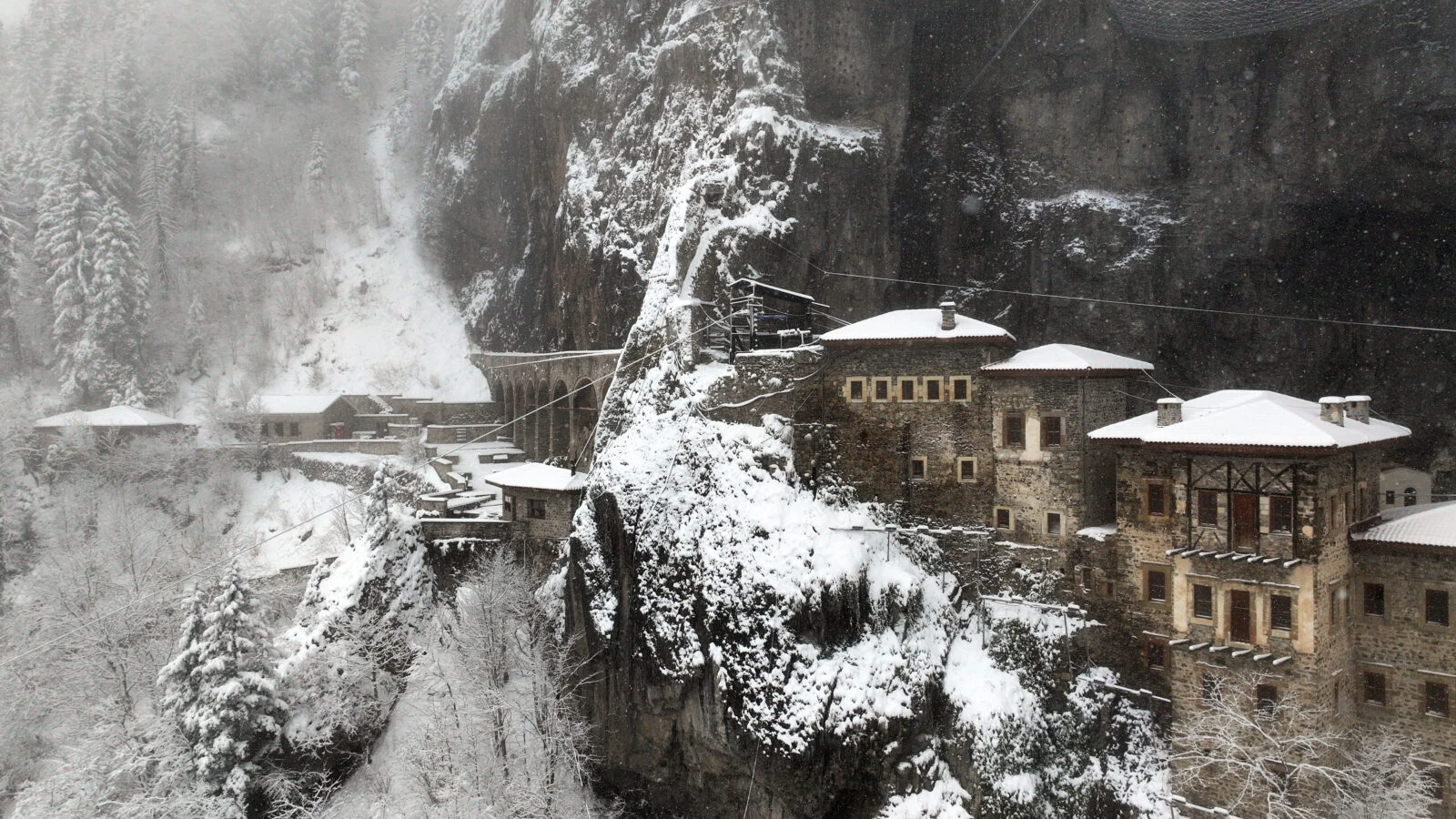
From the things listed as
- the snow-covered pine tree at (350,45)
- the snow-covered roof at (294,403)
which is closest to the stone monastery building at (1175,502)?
the snow-covered roof at (294,403)

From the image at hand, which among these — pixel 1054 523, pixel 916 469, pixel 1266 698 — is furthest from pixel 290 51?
pixel 1266 698

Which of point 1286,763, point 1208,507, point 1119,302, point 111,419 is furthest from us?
point 111,419

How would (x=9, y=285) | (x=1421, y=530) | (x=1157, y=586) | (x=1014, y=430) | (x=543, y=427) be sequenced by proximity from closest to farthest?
(x=1421, y=530) < (x=1157, y=586) < (x=1014, y=430) < (x=543, y=427) < (x=9, y=285)

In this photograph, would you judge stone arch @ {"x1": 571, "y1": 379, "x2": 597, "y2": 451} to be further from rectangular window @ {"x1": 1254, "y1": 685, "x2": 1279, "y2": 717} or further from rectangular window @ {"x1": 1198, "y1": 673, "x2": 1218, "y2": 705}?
rectangular window @ {"x1": 1254, "y1": 685, "x2": 1279, "y2": 717}

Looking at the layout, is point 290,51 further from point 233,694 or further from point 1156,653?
point 1156,653

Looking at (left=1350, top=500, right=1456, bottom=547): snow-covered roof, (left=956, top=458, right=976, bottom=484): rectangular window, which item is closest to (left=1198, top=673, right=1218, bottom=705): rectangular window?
(left=1350, top=500, right=1456, bottom=547): snow-covered roof

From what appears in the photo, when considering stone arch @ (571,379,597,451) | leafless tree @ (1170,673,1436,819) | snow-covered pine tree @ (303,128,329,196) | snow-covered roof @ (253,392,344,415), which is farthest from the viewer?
snow-covered pine tree @ (303,128,329,196)

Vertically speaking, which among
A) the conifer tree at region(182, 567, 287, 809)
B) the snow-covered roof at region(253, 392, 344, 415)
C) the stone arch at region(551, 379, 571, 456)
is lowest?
the conifer tree at region(182, 567, 287, 809)
